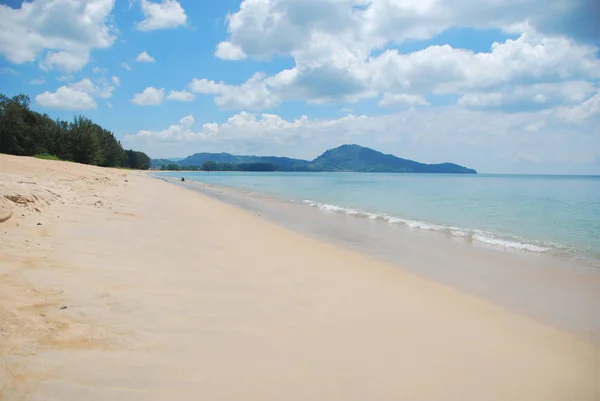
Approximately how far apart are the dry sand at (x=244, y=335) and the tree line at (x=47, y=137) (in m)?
58.4

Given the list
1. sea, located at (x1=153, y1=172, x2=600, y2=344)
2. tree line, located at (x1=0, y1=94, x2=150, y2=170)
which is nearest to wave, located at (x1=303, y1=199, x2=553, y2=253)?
sea, located at (x1=153, y1=172, x2=600, y2=344)

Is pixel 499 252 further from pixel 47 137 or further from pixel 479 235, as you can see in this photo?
pixel 47 137

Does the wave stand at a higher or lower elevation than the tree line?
lower

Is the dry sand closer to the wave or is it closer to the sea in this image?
the sea

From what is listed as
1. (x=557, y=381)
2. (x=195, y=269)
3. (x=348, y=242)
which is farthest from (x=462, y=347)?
(x=348, y=242)

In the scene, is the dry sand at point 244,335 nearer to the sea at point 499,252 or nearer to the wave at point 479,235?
the sea at point 499,252

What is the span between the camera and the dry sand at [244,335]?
2859 mm

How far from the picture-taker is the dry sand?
9.38ft

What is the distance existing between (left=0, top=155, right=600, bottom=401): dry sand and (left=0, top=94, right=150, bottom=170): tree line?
58.4 meters

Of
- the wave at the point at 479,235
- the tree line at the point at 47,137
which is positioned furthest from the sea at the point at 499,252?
the tree line at the point at 47,137

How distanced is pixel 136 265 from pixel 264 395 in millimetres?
3926

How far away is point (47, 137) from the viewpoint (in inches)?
2601

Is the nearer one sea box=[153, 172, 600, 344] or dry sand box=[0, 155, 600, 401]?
dry sand box=[0, 155, 600, 401]

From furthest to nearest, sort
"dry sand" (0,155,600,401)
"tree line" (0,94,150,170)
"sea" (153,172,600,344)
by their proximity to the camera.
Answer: "tree line" (0,94,150,170) < "sea" (153,172,600,344) < "dry sand" (0,155,600,401)
